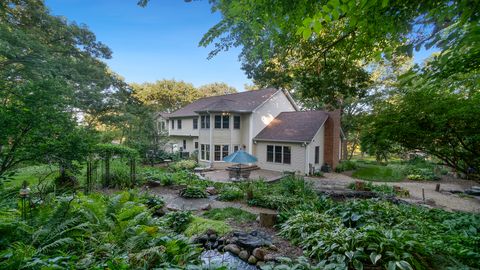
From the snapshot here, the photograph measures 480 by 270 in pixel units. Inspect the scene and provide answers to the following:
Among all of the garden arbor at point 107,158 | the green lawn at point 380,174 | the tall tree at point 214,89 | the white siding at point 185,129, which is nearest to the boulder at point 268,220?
the garden arbor at point 107,158

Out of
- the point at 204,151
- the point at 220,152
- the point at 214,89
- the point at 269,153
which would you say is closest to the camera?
the point at 269,153

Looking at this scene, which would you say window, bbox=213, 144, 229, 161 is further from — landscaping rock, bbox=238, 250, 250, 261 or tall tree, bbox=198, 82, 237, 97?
tall tree, bbox=198, 82, 237, 97

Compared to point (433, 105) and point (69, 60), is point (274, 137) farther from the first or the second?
point (69, 60)

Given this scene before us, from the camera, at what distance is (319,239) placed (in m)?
4.49

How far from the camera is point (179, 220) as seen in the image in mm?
6207

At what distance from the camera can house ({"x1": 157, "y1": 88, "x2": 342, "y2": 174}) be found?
17.6 m

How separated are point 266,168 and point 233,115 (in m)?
5.25

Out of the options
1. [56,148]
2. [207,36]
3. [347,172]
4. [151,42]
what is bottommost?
[347,172]

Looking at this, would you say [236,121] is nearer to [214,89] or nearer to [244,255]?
[244,255]

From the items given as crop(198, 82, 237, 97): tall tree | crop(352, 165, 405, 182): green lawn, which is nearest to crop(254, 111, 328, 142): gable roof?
crop(352, 165, 405, 182): green lawn

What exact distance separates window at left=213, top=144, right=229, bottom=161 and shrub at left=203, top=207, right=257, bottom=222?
12.3m

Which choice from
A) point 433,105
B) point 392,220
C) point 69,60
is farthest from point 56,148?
point 69,60

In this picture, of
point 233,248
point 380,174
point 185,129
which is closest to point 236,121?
point 185,129

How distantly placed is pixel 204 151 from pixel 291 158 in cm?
791
